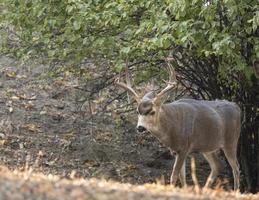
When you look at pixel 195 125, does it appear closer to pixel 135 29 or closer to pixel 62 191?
pixel 135 29

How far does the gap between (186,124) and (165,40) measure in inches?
57.1

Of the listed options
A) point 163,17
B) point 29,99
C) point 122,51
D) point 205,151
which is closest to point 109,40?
point 122,51

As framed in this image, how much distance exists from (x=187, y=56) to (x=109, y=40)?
5.85 feet

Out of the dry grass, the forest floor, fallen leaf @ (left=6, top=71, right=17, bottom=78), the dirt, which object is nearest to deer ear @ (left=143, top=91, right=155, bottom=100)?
the forest floor

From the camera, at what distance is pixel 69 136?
16844mm

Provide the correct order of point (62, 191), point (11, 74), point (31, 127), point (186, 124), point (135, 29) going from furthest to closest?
point (11, 74), point (31, 127), point (135, 29), point (186, 124), point (62, 191)

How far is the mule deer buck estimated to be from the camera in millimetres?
11406

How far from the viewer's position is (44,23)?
13469 millimetres

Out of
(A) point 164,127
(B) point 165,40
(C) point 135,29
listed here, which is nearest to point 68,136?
(C) point 135,29

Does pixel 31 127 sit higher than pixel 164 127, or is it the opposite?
pixel 31 127

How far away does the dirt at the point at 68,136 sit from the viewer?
14992 millimetres

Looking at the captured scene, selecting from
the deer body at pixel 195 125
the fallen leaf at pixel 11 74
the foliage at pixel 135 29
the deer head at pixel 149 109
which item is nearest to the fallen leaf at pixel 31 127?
the foliage at pixel 135 29

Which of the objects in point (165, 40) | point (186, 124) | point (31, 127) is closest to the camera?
point (165, 40)

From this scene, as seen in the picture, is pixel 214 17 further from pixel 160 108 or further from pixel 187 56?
pixel 187 56
